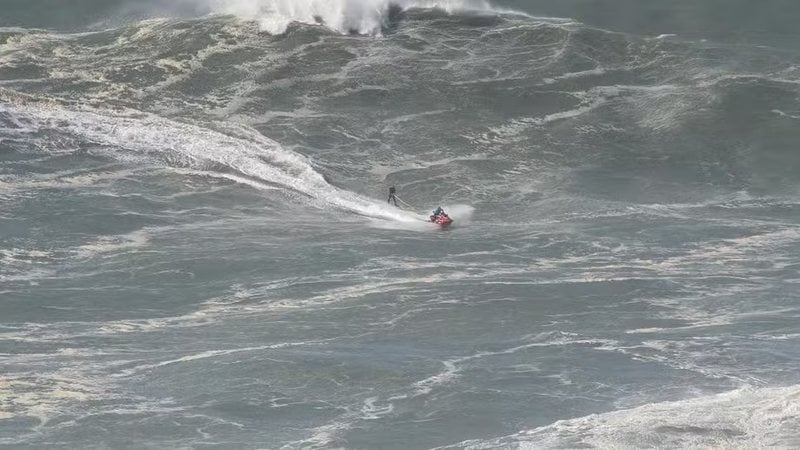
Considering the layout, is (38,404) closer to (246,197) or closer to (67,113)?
(246,197)

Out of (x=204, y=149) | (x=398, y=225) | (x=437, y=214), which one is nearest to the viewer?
(x=437, y=214)

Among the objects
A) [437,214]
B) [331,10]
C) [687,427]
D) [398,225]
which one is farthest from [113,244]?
[331,10]

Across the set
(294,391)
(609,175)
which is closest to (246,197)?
(609,175)

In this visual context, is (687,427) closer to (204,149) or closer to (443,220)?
(443,220)

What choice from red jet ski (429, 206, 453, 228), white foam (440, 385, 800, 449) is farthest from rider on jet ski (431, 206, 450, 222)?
white foam (440, 385, 800, 449)

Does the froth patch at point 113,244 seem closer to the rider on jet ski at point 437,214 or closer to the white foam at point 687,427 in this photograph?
the rider on jet ski at point 437,214

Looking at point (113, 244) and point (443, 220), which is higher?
point (443, 220)
